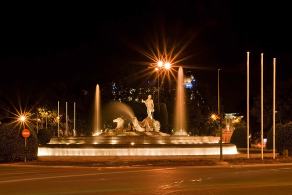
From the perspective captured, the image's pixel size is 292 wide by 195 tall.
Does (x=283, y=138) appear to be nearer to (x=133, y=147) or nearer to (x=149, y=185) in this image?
(x=133, y=147)

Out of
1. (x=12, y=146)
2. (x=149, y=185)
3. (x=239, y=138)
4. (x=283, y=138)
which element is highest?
(x=283, y=138)

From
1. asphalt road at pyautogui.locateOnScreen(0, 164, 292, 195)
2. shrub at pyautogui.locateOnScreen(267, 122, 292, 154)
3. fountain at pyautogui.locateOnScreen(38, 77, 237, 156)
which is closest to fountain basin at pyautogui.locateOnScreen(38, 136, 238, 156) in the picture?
fountain at pyautogui.locateOnScreen(38, 77, 237, 156)

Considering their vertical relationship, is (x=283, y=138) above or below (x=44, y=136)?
above

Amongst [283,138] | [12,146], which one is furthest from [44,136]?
[283,138]

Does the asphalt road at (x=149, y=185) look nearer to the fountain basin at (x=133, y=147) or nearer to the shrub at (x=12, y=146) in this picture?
the fountain basin at (x=133, y=147)

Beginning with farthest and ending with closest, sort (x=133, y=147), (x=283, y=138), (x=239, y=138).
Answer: (x=239, y=138)
(x=283, y=138)
(x=133, y=147)

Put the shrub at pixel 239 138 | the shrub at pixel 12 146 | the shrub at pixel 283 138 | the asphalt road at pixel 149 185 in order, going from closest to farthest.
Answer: the asphalt road at pixel 149 185 → the shrub at pixel 12 146 → the shrub at pixel 283 138 → the shrub at pixel 239 138

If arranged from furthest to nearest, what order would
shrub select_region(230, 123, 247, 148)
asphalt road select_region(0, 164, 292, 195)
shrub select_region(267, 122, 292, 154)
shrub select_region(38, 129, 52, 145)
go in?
shrub select_region(38, 129, 52, 145)
shrub select_region(230, 123, 247, 148)
shrub select_region(267, 122, 292, 154)
asphalt road select_region(0, 164, 292, 195)

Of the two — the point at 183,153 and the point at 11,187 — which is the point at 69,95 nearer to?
the point at 183,153

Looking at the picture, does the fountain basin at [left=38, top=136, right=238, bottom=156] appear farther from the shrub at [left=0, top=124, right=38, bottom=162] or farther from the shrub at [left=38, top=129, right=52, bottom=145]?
the shrub at [left=38, top=129, right=52, bottom=145]

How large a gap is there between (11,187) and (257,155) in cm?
2681

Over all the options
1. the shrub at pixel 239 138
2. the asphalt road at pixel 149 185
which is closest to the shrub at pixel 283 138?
the shrub at pixel 239 138

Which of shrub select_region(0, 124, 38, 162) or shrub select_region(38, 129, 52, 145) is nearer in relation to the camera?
shrub select_region(0, 124, 38, 162)

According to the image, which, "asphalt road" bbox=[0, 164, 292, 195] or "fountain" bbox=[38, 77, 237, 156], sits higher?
"fountain" bbox=[38, 77, 237, 156]
